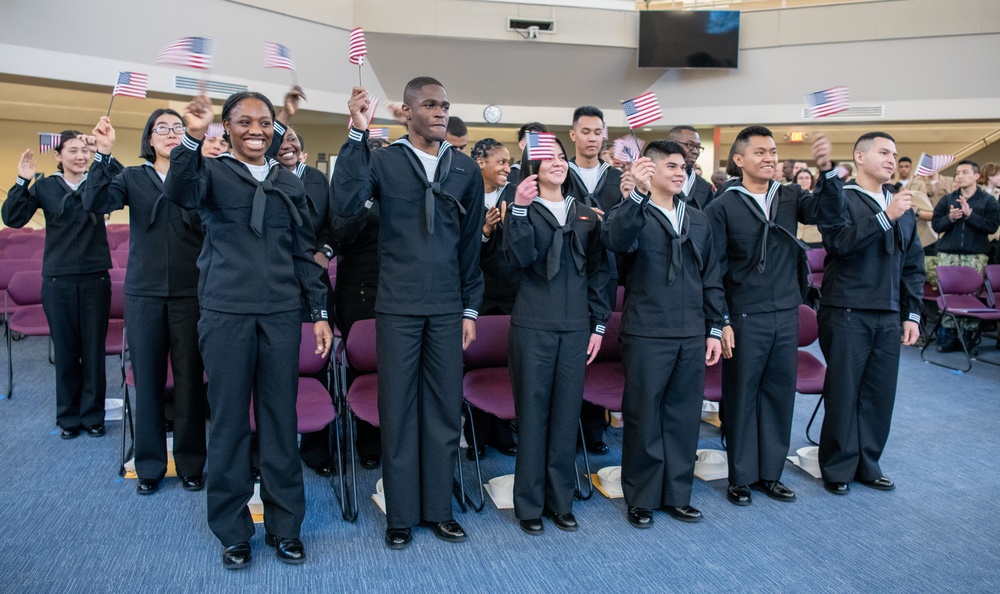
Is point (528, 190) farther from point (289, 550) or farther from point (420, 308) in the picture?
→ point (289, 550)

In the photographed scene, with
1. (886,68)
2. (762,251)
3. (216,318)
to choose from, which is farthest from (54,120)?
(886,68)

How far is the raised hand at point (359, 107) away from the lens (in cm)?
276

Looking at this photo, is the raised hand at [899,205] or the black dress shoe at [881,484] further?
the black dress shoe at [881,484]

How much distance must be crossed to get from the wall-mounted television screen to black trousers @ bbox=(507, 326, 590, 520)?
10.7 metres

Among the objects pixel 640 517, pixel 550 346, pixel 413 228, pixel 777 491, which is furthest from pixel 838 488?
pixel 413 228

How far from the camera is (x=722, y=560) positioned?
304 cm

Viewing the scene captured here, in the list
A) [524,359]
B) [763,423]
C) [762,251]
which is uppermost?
[762,251]

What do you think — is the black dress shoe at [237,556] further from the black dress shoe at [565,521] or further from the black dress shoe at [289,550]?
the black dress shoe at [565,521]

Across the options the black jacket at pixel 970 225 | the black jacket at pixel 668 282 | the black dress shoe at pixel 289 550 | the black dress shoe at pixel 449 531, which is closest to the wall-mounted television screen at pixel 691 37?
the black jacket at pixel 970 225

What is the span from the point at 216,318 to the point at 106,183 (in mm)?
1361

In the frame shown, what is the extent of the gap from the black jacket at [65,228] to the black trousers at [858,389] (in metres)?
4.40

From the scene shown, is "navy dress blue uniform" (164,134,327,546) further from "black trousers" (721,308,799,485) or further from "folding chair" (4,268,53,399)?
"folding chair" (4,268,53,399)

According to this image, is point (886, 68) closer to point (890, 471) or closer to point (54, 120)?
point (890, 471)

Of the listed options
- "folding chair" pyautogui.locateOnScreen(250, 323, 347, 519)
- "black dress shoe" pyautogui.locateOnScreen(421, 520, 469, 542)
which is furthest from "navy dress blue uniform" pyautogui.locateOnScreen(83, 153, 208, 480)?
"black dress shoe" pyautogui.locateOnScreen(421, 520, 469, 542)
